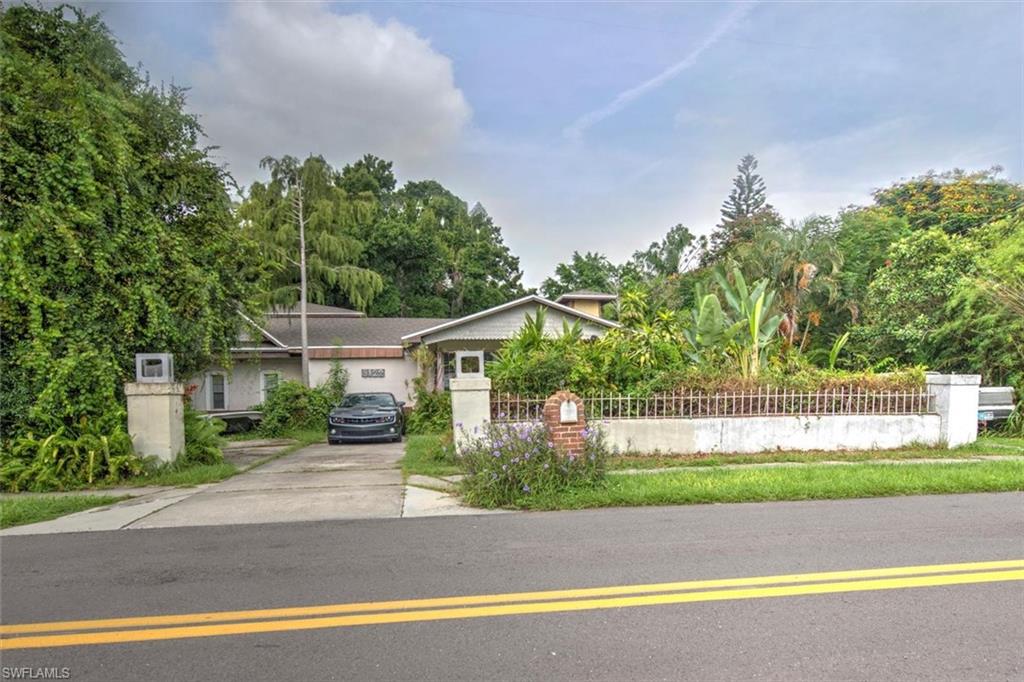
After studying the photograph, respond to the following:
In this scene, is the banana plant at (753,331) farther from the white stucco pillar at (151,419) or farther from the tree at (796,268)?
the tree at (796,268)

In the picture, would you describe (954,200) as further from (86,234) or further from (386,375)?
(86,234)

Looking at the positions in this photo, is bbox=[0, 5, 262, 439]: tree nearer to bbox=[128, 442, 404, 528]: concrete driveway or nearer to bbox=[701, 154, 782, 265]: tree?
bbox=[128, 442, 404, 528]: concrete driveway

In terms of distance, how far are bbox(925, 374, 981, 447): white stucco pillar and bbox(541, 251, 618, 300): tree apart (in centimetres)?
3498

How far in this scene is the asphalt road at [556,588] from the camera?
3.21m

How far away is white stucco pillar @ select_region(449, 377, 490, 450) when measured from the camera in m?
9.69

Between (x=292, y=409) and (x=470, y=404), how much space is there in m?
10.9

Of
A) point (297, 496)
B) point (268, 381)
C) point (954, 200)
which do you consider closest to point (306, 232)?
point (268, 381)

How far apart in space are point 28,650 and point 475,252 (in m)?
39.1

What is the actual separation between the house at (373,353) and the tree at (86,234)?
8.05 m

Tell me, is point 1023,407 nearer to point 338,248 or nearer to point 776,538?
point 776,538

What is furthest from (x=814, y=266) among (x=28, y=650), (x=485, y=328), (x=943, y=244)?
(x=28, y=650)

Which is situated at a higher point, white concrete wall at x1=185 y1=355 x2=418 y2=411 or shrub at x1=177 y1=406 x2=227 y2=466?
white concrete wall at x1=185 y1=355 x2=418 y2=411

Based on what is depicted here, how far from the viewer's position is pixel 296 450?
14.3m

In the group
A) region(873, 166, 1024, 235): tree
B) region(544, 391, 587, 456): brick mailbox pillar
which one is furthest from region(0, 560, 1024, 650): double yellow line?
region(873, 166, 1024, 235): tree
